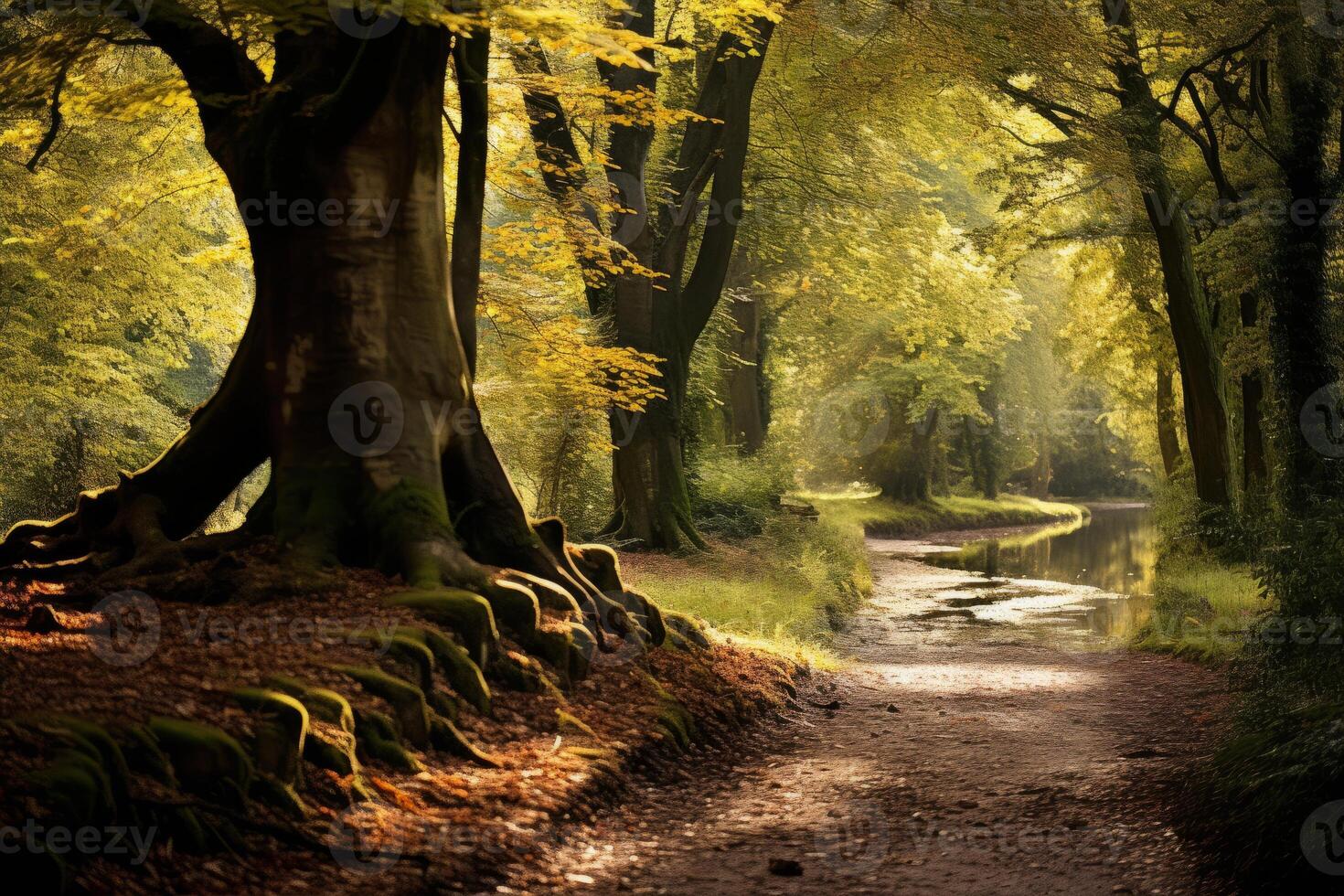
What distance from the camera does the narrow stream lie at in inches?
804

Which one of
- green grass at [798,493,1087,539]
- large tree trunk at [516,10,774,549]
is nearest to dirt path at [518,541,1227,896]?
large tree trunk at [516,10,774,549]

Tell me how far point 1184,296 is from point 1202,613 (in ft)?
17.2

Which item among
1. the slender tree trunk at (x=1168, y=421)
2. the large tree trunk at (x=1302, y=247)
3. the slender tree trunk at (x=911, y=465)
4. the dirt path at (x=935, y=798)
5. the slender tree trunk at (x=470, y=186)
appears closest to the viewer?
the dirt path at (x=935, y=798)

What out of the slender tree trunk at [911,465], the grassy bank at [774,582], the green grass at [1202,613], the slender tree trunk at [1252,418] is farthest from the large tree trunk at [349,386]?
the slender tree trunk at [911,465]

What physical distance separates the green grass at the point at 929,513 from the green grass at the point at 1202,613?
19043mm

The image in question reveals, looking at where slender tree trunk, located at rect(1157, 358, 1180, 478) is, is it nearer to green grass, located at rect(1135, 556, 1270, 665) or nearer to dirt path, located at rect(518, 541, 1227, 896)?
green grass, located at rect(1135, 556, 1270, 665)

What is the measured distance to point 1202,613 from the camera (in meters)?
14.7

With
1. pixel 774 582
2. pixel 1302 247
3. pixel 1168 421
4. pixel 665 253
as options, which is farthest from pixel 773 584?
pixel 1168 421

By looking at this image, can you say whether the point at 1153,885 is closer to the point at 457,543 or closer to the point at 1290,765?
the point at 1290,765

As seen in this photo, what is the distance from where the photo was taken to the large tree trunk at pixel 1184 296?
1638 cm

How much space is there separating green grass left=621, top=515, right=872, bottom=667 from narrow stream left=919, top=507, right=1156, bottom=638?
275cm

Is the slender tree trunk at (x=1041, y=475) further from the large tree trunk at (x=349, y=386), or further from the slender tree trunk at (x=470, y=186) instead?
the large tree trunk at (x=349, y=386)

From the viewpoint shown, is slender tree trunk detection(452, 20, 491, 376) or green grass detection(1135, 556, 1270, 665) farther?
green grass detection(1135, 556, 1270, 665)

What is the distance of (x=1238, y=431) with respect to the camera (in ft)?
69.2
